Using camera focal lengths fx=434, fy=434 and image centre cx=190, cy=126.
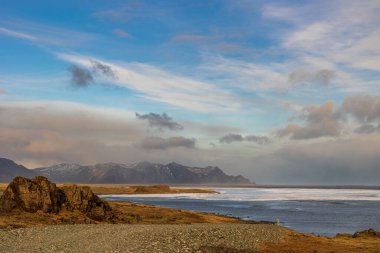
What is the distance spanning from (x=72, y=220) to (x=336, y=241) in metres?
36.8

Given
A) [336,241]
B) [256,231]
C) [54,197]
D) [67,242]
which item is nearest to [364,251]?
[336,241]

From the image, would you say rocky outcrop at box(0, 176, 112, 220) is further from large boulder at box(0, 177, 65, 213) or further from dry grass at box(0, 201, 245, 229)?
dry grass at box(0, 201, 245, 229)

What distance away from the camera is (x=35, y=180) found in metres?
69.9

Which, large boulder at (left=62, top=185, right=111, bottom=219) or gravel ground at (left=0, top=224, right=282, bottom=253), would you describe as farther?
large boulder at (left=62, top=185, right=111, bottom=219)

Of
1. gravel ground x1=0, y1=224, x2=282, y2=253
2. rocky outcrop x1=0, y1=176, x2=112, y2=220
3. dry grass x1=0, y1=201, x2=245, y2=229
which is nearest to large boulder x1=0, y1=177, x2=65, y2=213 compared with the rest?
rocky outcrop x1=0, y1=176, x2=112, y2=220

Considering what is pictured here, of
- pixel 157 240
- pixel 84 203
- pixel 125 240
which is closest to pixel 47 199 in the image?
pixel 84 203

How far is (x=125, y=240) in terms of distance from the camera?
40562mm

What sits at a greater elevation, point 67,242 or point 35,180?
point 35,180

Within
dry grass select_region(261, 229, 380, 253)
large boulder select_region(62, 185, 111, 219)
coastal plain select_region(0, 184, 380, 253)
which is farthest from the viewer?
large boulder select_region(62, 185, 111, 219)

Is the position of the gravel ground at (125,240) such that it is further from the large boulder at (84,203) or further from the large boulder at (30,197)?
the large boulder at (84,203)

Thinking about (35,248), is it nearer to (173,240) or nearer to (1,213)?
(173,240)

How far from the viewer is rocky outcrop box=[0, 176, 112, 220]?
215 feet

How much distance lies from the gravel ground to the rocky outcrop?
17265 millimetres

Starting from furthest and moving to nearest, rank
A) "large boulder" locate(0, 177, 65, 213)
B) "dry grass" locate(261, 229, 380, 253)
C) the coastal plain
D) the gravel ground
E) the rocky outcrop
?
1. the rocky outcrop
2. "large boulder" locate(0, 177, 65, 213)
3. "dry grass" locate(261, 229, 380, 253)
4. the coastal plain
5. the gravel ground
